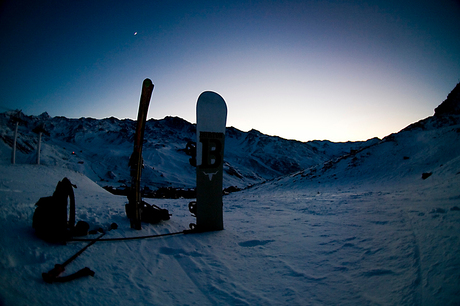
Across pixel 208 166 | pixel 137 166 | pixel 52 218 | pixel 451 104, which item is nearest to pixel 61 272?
pixel 52 218

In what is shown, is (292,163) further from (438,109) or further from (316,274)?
(316,274)

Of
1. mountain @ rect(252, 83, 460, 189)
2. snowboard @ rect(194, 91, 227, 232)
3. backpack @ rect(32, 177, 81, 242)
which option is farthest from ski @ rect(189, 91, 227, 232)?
mountain @ rect(252, 83, 460, 189)

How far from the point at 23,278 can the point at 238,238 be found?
364 cm

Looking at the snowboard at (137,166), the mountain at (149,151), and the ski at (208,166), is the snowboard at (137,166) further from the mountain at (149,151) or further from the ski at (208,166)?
the mountain at (149,151)

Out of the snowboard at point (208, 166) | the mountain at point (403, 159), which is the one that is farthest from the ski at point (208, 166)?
the mountain at point (403, 159)

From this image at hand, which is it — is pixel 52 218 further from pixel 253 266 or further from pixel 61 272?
pixel 253 266

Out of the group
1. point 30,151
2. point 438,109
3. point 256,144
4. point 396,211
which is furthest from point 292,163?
point 396,211

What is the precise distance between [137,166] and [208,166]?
173 centimetres

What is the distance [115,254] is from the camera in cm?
343

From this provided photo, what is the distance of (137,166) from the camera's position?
5.17 m

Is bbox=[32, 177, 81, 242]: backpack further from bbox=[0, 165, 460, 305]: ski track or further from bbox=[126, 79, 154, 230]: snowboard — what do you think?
bbox=[126, 79, 154, 230]: snowboard

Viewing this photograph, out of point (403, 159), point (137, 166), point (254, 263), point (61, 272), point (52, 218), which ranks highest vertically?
point (403, 159)

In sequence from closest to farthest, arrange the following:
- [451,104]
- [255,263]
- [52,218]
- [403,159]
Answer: [52,218]
[255,263]
[403,159]
[451,104]

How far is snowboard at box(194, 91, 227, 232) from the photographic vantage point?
18.1 ft
